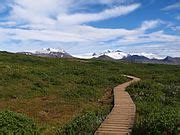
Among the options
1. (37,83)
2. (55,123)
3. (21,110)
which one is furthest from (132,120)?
(37,83)

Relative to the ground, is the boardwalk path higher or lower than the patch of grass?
lower

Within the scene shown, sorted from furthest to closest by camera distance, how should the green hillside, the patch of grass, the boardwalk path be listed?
the boardwalk path < the green hillside < the patch of grass

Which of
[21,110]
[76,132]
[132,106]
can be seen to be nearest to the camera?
[76,132]

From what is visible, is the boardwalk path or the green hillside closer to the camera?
the green hillside

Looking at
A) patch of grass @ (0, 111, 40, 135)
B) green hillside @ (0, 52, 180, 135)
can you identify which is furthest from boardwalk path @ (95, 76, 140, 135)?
patch of grass @ (0, 111, 40, 135)

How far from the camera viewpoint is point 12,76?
135 ft

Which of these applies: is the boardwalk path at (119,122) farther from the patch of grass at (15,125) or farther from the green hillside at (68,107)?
the patch of grass at (15,125)

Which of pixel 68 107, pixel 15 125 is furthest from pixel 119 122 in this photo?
pixel 68 107

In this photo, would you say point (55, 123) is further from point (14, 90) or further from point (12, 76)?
point (12, 76)

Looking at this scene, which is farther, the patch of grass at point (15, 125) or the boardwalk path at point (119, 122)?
the boardwalk path at point (119, 122)

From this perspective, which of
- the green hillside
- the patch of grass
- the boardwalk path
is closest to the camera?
the patch of grass

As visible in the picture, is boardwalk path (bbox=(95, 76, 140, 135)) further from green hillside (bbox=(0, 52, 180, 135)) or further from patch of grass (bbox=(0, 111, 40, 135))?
patch of grass (bbox=(0, 111, 40, 135))

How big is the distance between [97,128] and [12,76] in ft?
83.7

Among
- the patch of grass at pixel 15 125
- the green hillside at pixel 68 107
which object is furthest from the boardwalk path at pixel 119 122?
the patch of grass at pixel 15 125
